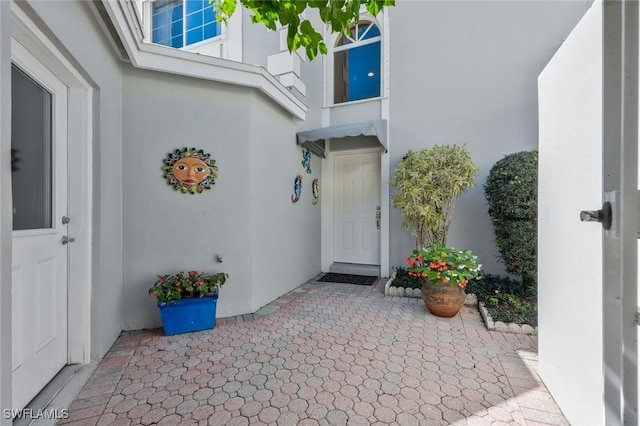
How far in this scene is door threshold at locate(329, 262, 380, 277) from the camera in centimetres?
489

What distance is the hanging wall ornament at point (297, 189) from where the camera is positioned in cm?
421

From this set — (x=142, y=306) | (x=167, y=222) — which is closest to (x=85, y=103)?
(x=167, y=222)

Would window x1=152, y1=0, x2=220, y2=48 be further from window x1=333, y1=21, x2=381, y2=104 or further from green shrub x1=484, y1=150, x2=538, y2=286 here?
green shrub x1=484, y1=150, x2=538, y2=286

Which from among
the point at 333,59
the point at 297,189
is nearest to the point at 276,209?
the point at 297,189

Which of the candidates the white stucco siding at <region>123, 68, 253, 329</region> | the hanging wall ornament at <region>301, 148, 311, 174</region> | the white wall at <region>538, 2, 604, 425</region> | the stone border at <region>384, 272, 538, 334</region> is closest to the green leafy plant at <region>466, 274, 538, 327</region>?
the stone border at <region>384, 272, 538, 334</region>

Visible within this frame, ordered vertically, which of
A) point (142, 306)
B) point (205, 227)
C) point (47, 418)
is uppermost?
point (205, 227)

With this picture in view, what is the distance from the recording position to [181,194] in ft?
9.67

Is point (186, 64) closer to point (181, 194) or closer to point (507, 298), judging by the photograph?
point (181, 194)

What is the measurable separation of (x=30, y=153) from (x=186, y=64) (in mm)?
1573

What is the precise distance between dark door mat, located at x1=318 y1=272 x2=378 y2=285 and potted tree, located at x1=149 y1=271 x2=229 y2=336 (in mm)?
2186

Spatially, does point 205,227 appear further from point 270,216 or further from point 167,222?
point 270,216

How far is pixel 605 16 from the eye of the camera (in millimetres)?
741

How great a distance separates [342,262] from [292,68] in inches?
131

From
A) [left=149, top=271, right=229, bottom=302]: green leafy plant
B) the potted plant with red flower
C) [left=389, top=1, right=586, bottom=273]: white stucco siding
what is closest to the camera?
[left=149, top=271, right=229, bottom=302]: green leafy plant
